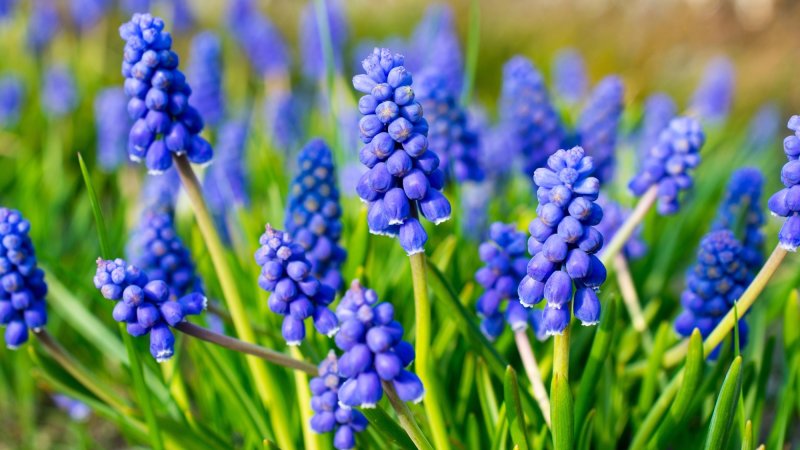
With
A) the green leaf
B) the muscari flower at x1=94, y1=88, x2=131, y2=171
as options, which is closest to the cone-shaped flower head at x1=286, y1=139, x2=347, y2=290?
the green leaf

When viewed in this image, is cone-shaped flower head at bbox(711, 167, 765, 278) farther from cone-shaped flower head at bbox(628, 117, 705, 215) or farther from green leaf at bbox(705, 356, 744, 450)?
green leaf at bbox(705, 356, 744, 450)

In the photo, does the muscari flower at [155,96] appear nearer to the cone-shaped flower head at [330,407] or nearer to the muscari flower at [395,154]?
the muscari flower at [395,154]

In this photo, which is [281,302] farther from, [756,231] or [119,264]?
[756,231]

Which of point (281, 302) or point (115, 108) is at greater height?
point (115, 108)

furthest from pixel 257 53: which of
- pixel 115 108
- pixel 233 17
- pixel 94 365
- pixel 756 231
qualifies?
pixel 756 231

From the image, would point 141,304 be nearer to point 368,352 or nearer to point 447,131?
point 368,352

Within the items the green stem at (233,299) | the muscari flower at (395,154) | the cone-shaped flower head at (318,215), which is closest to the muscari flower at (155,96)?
the green stem at (233,299)
